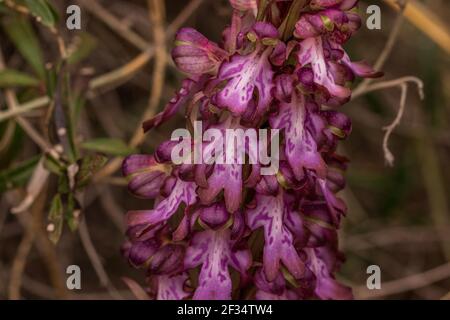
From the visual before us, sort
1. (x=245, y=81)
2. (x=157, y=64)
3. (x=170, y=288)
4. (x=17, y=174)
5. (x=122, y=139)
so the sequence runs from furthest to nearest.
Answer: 1. (x=122, y=139)
2. (x=157, y=64)
3. (x=17, y=174)
4. (x=170, y=288)
5. (x=245, y=81)

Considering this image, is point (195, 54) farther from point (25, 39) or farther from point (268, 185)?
point (25, 39)

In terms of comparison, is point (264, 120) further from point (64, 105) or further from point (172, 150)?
point (64, 105)

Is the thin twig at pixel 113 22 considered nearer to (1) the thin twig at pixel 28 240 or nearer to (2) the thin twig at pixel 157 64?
(2) the thin twig at pixel 157 64

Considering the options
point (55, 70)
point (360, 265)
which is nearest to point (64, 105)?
point (55, 70)

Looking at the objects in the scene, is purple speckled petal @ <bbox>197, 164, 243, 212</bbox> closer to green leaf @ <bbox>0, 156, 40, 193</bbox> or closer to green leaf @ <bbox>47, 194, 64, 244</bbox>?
green leaf @ <bbox>47, 194, 64, 244</bbox>

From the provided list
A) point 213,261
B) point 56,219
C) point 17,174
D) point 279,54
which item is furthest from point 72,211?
point 279,54

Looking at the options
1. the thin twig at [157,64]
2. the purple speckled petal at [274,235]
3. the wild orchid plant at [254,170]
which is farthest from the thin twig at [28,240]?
the purple speckled petal at [274,235]
